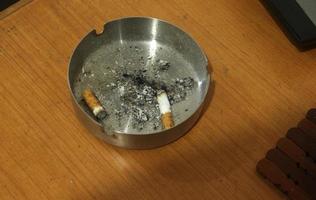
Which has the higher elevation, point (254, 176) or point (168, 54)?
point (168, 54)

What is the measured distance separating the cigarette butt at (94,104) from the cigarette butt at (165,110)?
0.08m

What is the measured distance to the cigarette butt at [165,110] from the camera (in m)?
0.62

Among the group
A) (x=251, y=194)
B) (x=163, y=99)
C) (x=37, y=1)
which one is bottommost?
(x=251, y=194)

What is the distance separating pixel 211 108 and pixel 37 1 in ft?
1.09

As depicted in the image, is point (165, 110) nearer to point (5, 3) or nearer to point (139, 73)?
point (139, 73)

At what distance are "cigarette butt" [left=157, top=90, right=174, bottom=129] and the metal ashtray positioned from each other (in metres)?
0.01

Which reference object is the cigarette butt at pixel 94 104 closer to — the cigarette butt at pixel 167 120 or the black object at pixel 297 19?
→ the cigarette butt at pixel 167 120

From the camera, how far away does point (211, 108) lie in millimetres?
673

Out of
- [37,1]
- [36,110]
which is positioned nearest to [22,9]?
[37,1]

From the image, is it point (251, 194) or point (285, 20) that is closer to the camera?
point (251, 194)

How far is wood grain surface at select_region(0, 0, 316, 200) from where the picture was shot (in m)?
0.60

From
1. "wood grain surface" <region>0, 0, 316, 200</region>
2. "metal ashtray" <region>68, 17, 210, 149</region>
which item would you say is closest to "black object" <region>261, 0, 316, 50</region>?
"wood grain surface" <region>0, 0, 316, 200</region>

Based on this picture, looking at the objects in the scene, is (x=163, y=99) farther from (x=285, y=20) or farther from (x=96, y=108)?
(x=285, y=20)

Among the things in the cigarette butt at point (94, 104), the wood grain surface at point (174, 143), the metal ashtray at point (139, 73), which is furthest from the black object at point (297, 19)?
the cigarette butt at point (94, 104)
